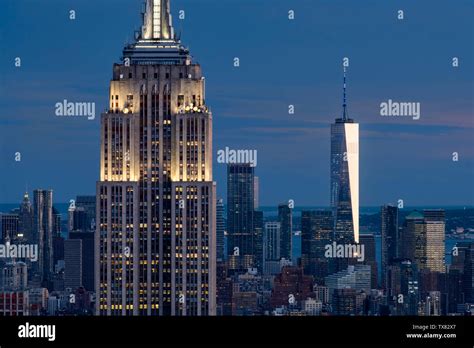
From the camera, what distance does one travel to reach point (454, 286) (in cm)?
1421

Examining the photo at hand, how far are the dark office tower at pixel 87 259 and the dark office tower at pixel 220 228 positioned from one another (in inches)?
68.6

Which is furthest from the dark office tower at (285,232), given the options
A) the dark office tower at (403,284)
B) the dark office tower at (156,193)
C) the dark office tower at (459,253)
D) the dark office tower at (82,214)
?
the dark office tower at (82,214)

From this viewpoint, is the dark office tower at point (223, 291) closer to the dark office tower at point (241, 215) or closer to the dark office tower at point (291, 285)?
the dark office tower at point (241, 215)

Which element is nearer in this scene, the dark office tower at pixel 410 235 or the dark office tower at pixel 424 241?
the dark office tower at pixel 424 241

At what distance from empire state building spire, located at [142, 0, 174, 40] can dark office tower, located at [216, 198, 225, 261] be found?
7.51 ft

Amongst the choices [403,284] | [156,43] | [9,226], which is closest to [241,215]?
[403,284]

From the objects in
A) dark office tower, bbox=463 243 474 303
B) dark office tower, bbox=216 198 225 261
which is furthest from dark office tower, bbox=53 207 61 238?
dark office tower, bbox=463 243 474 303

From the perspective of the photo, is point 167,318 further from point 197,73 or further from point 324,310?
point 197,73

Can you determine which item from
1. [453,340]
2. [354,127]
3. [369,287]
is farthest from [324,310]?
[453,340]

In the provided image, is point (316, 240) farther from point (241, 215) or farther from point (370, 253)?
point (241, 215)

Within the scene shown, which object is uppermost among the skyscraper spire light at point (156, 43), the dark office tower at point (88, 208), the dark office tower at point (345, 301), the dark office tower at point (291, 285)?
the skyscraper spire light at point (156, 43)

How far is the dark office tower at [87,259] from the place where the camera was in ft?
56.1

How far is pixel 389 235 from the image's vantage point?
14.7m

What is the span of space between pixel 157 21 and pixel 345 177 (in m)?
3.17
